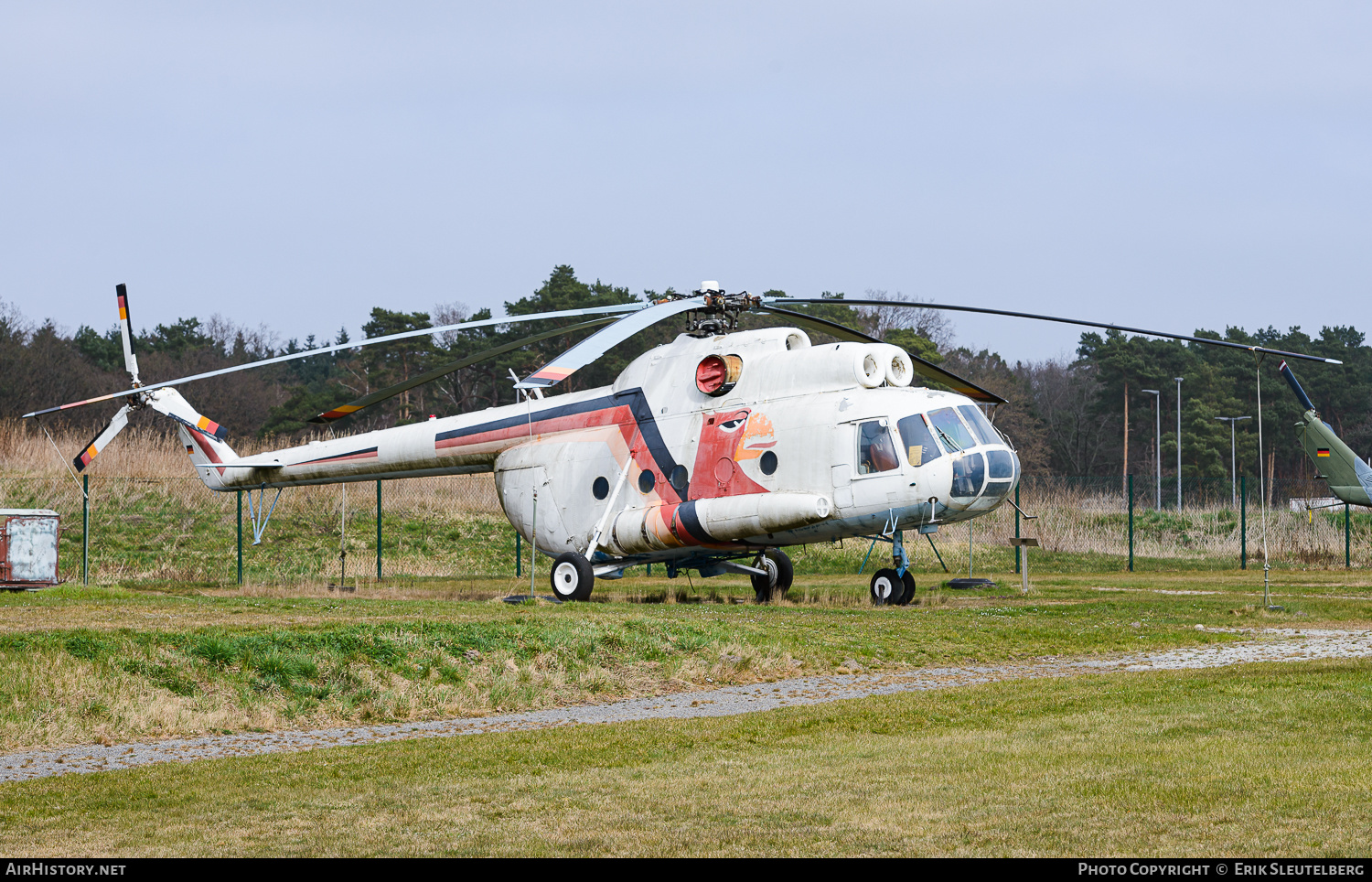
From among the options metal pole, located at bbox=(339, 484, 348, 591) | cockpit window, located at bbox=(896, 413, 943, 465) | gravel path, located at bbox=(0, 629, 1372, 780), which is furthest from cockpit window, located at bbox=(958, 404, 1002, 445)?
metal pole, located at bbox=(339, 484, 348, 591)

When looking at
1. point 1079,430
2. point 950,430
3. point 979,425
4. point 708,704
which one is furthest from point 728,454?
point 1079,430

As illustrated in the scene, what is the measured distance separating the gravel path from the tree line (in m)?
46.4

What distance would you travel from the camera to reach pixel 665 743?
359 inches

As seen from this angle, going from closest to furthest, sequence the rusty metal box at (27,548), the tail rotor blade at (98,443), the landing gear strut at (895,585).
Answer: the landing gear strut at (895,585) < the rusty metal box at (27,548) < the tail rotor blade at (98,443)

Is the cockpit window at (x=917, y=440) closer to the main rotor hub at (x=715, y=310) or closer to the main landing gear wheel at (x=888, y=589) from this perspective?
the main landing gear wheel at (x=888, y=589)

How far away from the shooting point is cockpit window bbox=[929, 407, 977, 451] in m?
19.5

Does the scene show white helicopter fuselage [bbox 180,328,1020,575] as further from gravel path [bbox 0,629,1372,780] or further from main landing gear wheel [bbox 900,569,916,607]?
gravel path [bbox 0,629,1372,780]

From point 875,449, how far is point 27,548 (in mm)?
14437

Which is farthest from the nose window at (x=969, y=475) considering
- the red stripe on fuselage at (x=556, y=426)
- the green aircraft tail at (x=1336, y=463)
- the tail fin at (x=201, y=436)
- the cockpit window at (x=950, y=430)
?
the tail fin at (x=201, y=436)

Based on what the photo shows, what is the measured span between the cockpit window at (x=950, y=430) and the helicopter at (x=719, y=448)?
0.02 m

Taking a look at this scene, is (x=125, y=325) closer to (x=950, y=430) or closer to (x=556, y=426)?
(x=556, y=426)

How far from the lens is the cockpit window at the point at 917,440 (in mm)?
19375
